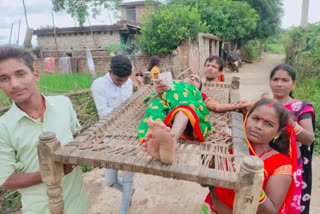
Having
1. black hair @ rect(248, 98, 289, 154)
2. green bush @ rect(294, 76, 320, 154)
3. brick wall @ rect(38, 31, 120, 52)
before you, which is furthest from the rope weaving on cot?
brick wall @ rect(38, 31, 120, 52)

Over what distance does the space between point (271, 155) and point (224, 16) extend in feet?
39.8

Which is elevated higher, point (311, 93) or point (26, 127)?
point (26, 127)

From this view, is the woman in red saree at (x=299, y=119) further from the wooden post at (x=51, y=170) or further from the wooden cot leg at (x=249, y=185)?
the wooden post at (x=51, y=170)

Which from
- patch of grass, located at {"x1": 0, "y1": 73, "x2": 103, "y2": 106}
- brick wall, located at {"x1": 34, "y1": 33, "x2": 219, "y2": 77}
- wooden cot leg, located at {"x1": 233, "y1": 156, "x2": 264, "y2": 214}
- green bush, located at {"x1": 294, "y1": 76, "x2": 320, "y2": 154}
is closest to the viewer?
wooden cot leg, located at {"x1": 233, "y1": 156, "x2": 264, "y2": 214}

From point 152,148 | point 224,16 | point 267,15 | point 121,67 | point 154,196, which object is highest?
point 267,15

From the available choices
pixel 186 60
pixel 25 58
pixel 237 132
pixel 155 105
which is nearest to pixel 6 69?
pixel 25 58

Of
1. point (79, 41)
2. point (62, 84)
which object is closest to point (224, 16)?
point (79, 41)

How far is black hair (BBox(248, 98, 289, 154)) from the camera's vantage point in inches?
52.3

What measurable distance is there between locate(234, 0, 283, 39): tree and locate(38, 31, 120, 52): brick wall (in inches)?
410

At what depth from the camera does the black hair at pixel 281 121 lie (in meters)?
1.33

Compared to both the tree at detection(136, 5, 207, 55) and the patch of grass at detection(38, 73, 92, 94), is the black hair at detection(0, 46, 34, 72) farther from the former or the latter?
the tree at detection(136, 5, 207, 55)

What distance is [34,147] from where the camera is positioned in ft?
4.02

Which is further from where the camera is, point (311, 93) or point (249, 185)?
point (311, 93)

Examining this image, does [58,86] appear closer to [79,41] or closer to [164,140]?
[164,140]
